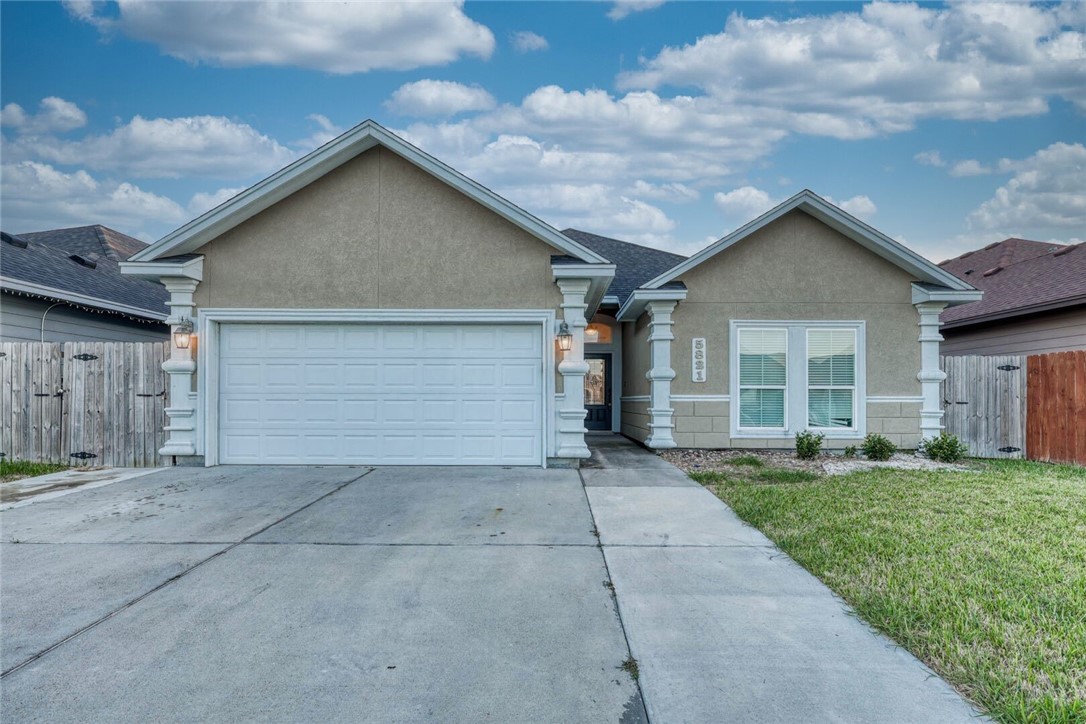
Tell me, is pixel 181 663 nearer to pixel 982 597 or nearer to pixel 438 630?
pixel 438 630

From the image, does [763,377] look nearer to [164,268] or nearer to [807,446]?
[807,446]

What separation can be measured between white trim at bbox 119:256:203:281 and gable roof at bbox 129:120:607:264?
118 mm

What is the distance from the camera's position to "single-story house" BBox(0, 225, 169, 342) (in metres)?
9.71

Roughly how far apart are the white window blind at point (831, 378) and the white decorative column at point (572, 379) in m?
4.58

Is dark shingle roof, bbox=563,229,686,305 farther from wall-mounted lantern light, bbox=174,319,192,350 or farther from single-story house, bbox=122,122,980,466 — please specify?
wall-mounted lantern light, bbox=174,319,192,350

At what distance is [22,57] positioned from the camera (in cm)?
1266

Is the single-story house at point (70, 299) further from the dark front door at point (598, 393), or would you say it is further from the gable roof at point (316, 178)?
the dark front door at point (598, 393)

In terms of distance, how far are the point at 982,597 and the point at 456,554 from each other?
3.56m

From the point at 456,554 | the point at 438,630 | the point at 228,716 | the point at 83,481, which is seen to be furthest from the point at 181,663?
the point at 83,481

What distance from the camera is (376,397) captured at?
28.2 feet

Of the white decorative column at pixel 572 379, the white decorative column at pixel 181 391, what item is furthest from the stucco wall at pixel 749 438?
the white decorative column at pixel 181 391

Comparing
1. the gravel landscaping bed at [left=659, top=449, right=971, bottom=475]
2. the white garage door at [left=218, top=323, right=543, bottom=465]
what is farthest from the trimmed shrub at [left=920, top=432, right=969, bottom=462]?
the white garage door at [left=218, top=323, right=543, bottom=465]

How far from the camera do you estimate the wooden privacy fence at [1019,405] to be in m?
9.00

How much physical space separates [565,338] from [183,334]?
5686 mm
